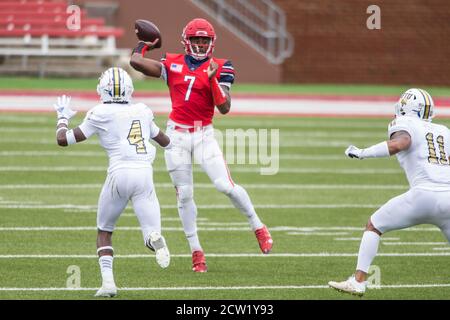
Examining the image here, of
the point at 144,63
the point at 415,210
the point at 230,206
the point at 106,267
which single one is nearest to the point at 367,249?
the point at 415,210

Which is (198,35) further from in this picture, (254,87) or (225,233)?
(254,87)

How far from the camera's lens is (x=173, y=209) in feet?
39.8

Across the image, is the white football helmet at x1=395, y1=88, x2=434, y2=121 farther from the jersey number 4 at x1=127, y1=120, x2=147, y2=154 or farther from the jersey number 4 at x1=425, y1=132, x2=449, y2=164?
the jersey number 4 at x1=127, y1=120, x2=147, y2=154

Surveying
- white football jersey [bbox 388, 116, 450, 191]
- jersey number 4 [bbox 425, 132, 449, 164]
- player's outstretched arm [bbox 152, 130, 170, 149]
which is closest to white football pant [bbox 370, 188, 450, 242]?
white football jersey [bbox 388, 116, 450, 191]

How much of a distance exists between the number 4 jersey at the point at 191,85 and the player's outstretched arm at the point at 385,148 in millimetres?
1695

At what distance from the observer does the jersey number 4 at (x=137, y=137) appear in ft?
25.8

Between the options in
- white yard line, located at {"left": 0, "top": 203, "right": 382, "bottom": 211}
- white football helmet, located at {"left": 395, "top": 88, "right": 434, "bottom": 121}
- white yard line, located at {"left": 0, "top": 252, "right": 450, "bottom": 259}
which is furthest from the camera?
white yard line, located at {"left": 0, "top": 203, "right": 382, "bottom": 211}

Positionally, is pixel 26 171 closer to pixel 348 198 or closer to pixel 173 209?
pixel 173 209

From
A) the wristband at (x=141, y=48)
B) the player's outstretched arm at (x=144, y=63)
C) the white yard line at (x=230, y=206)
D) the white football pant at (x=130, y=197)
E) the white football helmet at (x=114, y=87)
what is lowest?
the white yard line at (x=230, y=206)

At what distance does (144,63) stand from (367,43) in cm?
2086

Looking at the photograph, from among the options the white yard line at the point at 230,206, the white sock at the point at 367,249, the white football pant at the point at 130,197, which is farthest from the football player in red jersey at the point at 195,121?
the white yard line at the point at 230,206

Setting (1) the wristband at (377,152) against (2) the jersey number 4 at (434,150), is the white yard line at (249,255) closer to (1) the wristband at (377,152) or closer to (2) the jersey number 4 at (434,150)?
(2) the jersey number 4 at (434,150)

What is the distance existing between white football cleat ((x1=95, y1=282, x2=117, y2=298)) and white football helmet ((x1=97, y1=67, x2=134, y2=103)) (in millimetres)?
1320

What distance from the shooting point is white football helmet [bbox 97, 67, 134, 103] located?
7852 millimetres
